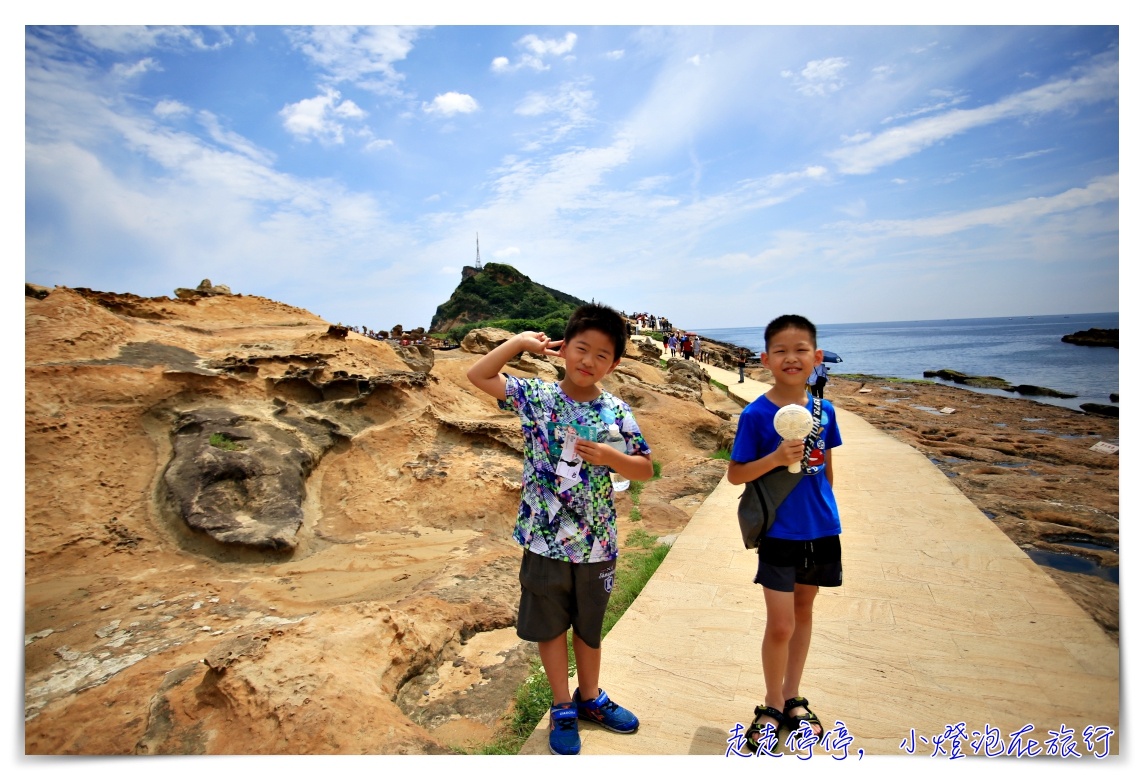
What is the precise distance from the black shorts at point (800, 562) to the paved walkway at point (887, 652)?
676 millimetres

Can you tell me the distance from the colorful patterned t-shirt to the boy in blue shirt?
1.46 feet

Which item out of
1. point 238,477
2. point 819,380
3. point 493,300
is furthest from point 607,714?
point 493,300

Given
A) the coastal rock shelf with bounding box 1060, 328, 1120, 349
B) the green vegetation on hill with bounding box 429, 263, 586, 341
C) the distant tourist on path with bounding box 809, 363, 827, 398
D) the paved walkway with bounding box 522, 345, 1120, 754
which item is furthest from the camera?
the green vegetation on hill with bounding box 429, 263, 586, 341

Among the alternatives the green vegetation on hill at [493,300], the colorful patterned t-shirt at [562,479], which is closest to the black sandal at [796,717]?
the colorful patterned t-shirt at [562,479]

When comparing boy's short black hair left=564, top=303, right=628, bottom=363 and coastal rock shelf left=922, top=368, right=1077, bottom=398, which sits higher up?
boy's short black hair left=564, top=303, right=628, bottom=363

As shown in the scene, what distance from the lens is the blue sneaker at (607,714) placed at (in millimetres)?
2328

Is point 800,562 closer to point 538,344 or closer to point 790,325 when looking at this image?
point 790,325

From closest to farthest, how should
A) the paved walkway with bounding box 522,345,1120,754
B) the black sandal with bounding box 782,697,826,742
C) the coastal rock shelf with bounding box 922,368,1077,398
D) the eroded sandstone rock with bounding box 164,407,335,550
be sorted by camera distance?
1. the black sandal with bounding box 782,697,826,742
2. the paved walkway with bounding box 522,345,1120,754
3. the eroded sandstone rock with bounding box 164,407,335,550
4. the coastal rock shelf with bounding box 922,368,1077,398

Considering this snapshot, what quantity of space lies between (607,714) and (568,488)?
1001mm

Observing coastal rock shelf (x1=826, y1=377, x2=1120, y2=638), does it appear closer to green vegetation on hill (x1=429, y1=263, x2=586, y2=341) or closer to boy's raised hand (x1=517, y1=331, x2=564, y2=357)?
boy's raised hand (x1=517, y1=331, x2=564, y2=357)

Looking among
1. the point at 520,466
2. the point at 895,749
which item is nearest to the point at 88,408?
the point at 520,466

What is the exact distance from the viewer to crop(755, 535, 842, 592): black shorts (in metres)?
2.12

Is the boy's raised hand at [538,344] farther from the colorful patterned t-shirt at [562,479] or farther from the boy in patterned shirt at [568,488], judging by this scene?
the colorful patterned t-shirt at [562,479]

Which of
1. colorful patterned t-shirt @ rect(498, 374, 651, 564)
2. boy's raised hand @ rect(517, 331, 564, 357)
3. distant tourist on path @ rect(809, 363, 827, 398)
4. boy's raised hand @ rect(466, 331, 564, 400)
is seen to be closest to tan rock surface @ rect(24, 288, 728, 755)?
colorful patterned t-shirt @ rect(498, 374, 651, 564)
